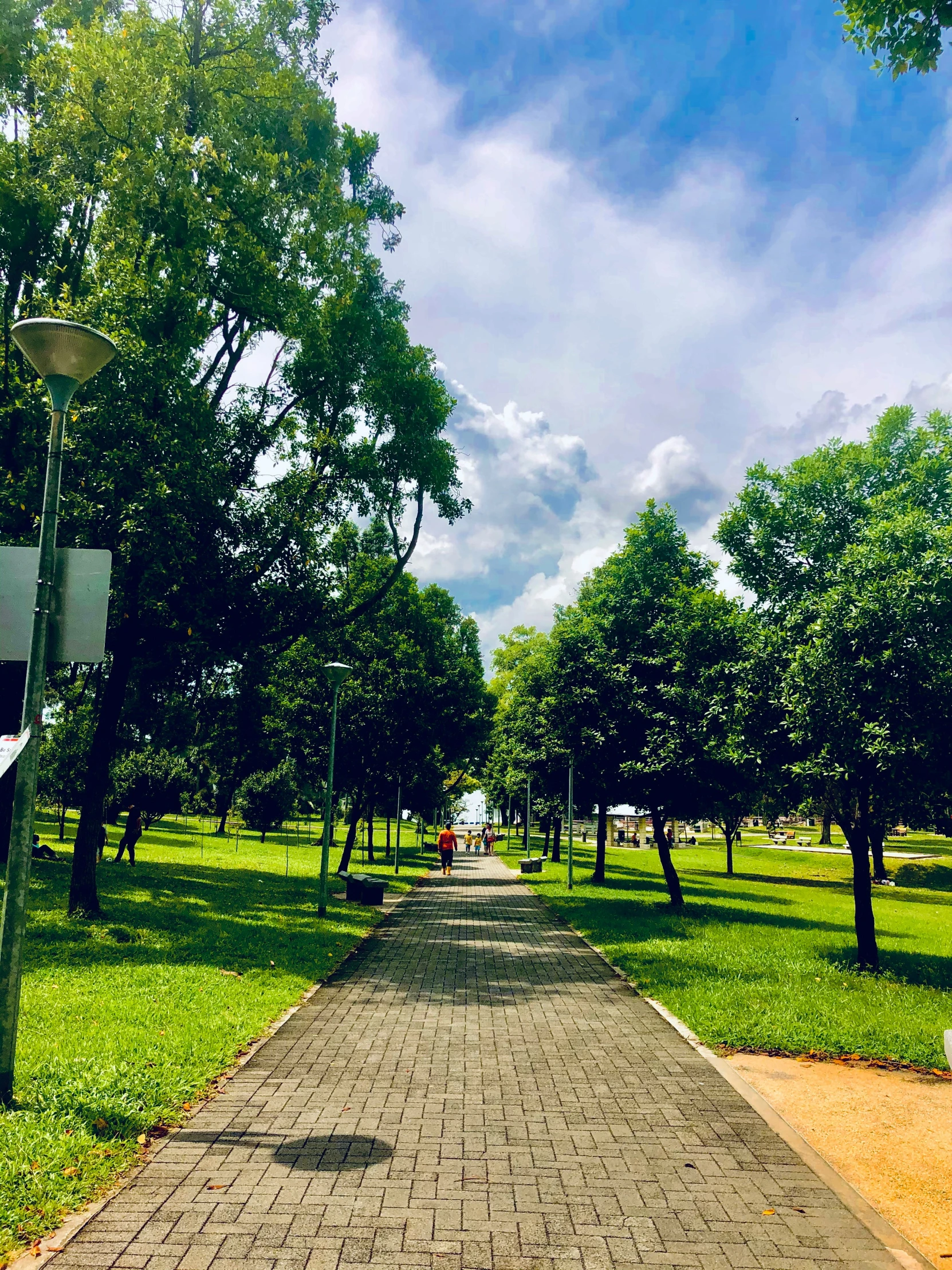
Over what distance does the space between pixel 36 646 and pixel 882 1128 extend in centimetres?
652

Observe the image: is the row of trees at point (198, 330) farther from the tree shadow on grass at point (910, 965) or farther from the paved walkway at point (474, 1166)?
the tree shadow on grass at point (910, 965)

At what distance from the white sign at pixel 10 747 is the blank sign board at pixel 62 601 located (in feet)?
1.97

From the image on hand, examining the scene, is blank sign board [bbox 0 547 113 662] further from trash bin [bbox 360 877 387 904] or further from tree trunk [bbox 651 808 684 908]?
tree trunk [bbox 651 808 684 908]

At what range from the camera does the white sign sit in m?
5.11

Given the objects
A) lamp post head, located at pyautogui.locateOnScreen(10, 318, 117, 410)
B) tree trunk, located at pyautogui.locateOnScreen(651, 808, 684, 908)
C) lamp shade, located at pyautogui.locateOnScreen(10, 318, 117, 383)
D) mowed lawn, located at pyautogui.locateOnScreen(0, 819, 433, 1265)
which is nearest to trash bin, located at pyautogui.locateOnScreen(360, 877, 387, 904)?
mowed lawn, located at pyautogui.locateOnScreen(0, 819, 433, 1265)

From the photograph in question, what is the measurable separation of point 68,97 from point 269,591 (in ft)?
26.4

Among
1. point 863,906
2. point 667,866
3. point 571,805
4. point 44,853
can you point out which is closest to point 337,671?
point 571,805

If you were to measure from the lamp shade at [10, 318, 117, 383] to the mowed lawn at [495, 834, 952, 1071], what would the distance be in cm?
751

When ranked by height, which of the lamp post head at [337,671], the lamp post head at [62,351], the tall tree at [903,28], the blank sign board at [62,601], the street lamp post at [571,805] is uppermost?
the tall tree at [903,28]

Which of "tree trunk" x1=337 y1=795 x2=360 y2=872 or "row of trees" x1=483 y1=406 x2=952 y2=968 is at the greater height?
"row of trees" x1=483 y1=406 x2=952 y2=968

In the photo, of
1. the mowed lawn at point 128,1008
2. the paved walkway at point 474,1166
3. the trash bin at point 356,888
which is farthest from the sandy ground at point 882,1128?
the trash bin at point 356,888

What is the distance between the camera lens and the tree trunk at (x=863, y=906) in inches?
469

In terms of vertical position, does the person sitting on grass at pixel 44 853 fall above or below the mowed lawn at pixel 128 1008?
above

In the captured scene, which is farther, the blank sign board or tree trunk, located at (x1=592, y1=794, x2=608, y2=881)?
tree trunk, located at (x1=592, y1=794, x2=608, y2=881)
